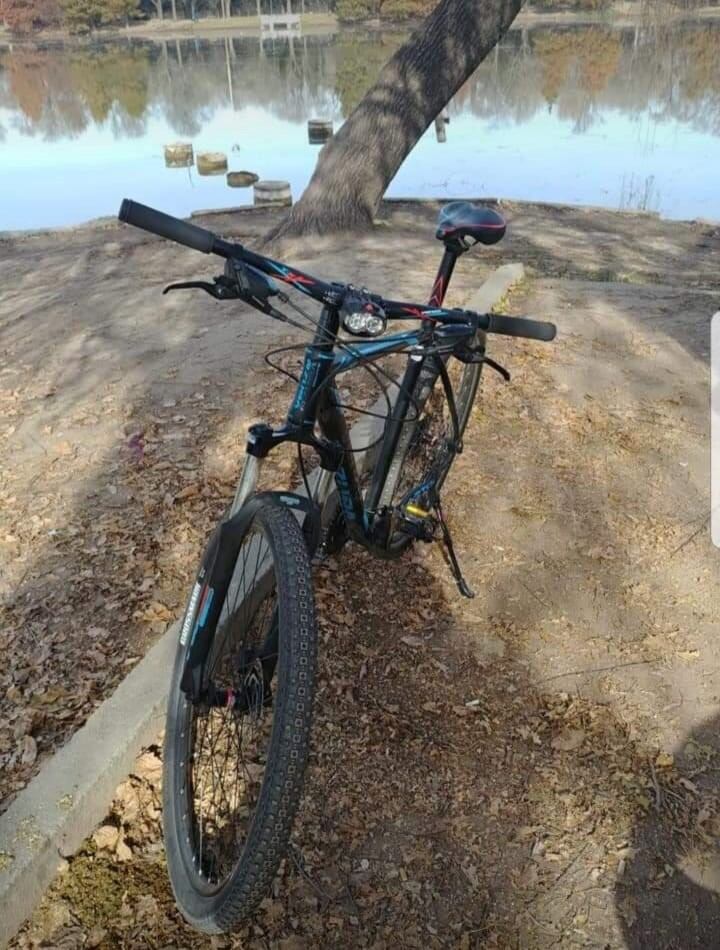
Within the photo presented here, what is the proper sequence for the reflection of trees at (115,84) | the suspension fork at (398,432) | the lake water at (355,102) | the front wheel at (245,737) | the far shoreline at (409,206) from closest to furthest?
1. the front wheel at (245,737)
2. the suspension fork at (398,432)
3. the far shoreline at (409,206)
4. the lake water at (355,102)
5. the reflection of trees at (115,84)

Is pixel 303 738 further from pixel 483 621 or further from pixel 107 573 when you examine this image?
pixel 107 573

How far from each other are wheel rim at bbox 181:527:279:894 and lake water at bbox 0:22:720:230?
424 inches

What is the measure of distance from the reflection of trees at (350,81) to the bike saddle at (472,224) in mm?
16645

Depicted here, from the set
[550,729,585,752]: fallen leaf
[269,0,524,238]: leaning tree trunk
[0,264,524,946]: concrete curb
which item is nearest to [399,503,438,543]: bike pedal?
[0,264,524,946]: concrete curb

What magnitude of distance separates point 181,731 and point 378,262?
608 centimetres

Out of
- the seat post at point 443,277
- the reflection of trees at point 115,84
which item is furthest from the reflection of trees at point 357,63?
the seat post at point 443,277

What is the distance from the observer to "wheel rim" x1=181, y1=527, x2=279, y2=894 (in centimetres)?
197

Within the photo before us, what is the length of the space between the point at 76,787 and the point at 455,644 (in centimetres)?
139

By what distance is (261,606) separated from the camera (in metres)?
2.03

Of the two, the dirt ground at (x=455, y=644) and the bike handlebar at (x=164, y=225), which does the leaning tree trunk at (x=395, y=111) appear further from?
the bike handlebar at (x=164, y=225)

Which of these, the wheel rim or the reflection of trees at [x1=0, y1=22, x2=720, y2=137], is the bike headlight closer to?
the wheel rim

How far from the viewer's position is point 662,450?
3.99 m

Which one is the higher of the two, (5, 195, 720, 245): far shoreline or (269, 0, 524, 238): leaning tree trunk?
(269, 0, 524, 238): leaning tree trunk

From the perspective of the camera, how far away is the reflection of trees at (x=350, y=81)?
787 inches
